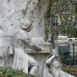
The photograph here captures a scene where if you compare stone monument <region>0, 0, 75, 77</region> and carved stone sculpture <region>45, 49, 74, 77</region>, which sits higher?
stone monument <region>0, 0, 75, 77</region>

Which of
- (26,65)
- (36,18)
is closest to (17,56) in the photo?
(26,65)

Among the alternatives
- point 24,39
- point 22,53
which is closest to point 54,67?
point 22,53

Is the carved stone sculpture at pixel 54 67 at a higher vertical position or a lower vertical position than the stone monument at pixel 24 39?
lower

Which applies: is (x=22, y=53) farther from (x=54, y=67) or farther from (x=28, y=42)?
(x=54, y=67)

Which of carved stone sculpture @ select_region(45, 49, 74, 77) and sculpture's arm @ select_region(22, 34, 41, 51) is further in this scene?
carved stone sculpture @ select_region(45, 49, 74, 77)

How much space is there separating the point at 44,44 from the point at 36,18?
2.50ft

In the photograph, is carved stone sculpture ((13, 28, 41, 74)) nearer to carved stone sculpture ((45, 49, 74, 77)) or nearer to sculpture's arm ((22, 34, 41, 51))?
sculpture's arm ((22, 34, 41, 51))

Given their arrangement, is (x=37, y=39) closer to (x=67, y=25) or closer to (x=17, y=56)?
(x=17, y=56)

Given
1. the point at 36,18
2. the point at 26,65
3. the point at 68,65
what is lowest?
the point at 68,65

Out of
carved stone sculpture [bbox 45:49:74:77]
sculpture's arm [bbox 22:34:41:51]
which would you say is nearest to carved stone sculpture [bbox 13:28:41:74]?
sculpture's arm [bbox 22:34:41:51]

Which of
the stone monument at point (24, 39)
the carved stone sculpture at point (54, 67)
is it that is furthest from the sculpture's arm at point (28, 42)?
the carved stone sculpture at point (54, 67)

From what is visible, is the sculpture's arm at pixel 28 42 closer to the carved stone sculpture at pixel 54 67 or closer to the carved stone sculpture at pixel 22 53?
the carved stone sculpture at pixel 22 53

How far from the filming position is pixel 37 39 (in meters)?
7.30

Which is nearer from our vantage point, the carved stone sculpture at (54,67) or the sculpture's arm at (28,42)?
the sculpture's arm at (28,42)
